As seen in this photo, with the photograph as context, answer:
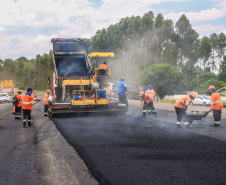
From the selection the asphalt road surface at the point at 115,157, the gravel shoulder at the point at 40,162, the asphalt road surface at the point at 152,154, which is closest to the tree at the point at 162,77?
the asphalt road surface at the point at 152,154

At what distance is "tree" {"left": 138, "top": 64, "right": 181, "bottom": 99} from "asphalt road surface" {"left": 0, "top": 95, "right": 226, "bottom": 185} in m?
36.4

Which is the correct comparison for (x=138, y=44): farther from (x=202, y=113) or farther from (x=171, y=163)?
(x=171, y=163)

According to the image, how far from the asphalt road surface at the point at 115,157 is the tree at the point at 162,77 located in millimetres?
36442

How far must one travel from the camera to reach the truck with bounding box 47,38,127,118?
568 inches

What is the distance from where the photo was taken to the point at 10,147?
771 cm

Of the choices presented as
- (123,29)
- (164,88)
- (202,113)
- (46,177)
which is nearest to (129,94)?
(164,88)

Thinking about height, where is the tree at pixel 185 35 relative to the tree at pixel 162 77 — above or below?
above

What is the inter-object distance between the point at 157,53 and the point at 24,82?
3553 inches

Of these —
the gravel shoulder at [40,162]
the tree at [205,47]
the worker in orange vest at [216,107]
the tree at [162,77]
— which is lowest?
the gravel shoulder at [40,162]

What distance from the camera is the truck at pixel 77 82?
47.3ft

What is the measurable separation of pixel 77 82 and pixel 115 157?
361 inches

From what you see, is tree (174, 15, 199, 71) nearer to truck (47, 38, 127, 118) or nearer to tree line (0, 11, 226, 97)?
tree line (0, 11, 226, 97)

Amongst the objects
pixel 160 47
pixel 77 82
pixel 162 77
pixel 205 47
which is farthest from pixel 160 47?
pixel 77 82

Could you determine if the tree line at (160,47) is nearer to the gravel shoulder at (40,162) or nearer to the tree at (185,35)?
the tree at (185,35)
